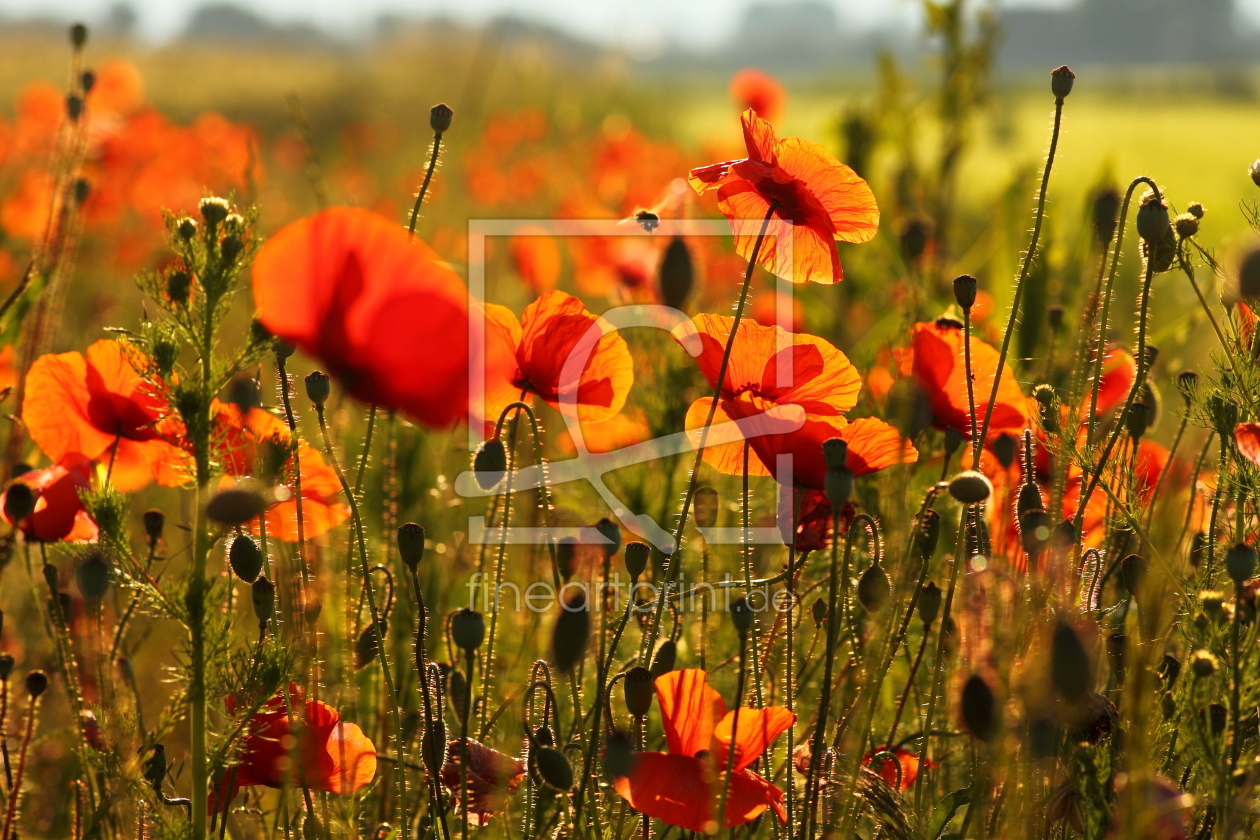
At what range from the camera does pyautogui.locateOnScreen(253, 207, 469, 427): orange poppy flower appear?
646mm

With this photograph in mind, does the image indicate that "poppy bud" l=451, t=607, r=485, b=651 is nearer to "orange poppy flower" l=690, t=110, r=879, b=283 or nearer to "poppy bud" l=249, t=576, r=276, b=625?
"poppy bud" l=249, t=576, r=276, b=625

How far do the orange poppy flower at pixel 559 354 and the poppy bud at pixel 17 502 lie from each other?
37 centimetres

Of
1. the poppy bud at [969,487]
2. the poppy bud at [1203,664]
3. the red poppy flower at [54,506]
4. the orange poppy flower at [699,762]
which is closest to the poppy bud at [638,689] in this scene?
the orange poppy flower at [699,762]

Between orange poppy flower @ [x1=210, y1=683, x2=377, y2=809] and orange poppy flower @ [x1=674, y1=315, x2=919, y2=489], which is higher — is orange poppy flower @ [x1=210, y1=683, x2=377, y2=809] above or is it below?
below

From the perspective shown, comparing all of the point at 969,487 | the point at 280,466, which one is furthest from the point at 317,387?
the point at 969,487

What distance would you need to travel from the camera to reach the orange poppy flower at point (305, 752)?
0.84 m

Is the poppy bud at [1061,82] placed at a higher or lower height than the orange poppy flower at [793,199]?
higher

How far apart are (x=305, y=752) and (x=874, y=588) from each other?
0.44 meters

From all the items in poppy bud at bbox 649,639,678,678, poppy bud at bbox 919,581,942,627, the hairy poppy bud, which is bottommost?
poppy bud at bbox 649,639,678,678

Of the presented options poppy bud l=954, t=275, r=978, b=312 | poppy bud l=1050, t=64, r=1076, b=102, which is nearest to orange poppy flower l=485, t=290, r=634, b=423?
poppy bud l=954, t=275, r=978, b=312

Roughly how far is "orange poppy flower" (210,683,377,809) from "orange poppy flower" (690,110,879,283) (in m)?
0.52

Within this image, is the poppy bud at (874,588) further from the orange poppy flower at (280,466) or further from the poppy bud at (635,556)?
the orange poppy flower at (280,466)

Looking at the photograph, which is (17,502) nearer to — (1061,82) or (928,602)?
(928,602)

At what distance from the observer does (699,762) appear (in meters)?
0.85
